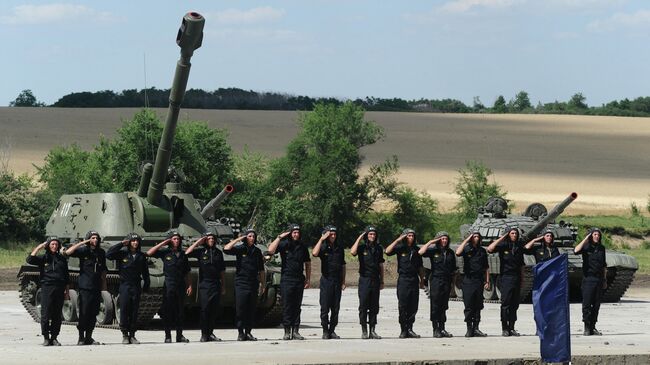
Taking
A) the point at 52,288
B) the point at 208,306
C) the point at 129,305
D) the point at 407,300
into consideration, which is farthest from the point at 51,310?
the point at 407,300

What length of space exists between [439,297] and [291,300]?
233cm

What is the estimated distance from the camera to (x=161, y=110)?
78.2m

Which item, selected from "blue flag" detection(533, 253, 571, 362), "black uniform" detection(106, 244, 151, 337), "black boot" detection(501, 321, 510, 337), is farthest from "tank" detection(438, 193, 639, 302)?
"blue flag" detection(533, 253, 571, 362)

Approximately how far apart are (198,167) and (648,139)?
38.2m

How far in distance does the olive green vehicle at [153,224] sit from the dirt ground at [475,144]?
34.6 m

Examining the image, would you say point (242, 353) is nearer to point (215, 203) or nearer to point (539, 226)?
point (215, 203)

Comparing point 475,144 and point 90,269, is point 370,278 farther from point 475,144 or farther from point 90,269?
point 475,144

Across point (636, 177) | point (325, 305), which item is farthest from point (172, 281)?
point (636, 177)

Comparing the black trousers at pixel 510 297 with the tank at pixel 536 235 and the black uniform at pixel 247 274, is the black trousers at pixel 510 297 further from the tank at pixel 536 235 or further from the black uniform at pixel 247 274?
the tank at pixel 536 235

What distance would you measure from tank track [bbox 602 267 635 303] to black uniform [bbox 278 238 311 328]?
1270 cm

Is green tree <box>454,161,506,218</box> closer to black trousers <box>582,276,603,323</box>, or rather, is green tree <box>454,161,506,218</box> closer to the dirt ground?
the dirt ground

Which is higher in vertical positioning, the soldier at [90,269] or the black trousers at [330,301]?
the soldier at [90,269]

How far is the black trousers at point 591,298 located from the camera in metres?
22.8

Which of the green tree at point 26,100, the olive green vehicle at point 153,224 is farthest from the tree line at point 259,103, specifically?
the olive green vehicle at point 153,224
